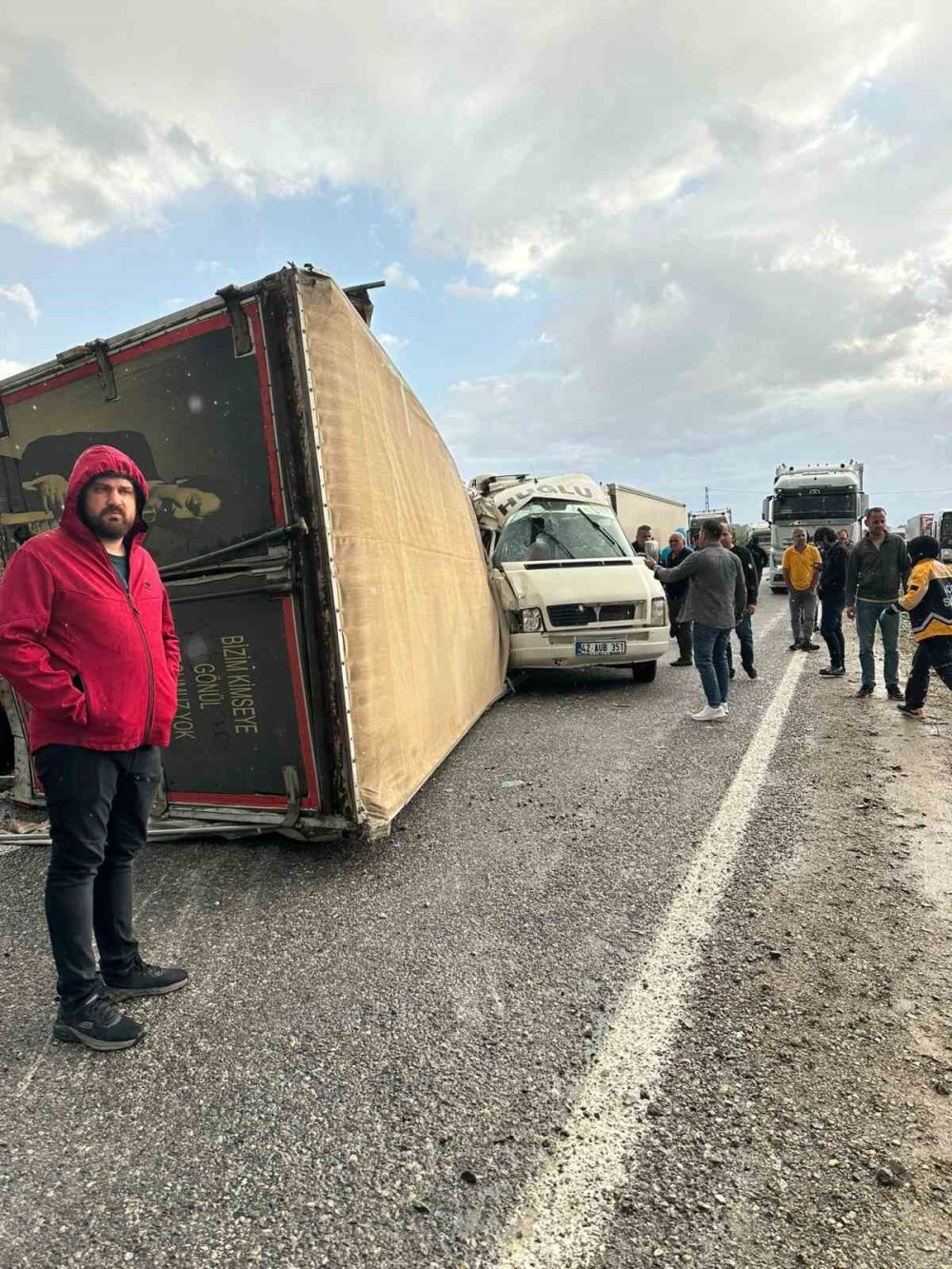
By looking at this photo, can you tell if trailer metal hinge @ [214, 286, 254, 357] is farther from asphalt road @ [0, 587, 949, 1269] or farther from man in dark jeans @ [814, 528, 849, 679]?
man in dark jeans @ [814, 528, 849, 679]

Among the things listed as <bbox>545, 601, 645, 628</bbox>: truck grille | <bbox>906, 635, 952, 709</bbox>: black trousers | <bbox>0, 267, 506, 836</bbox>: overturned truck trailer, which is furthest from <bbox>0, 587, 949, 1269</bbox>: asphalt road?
<bbox>545, 601, 645, 628</bbox>: truck grille

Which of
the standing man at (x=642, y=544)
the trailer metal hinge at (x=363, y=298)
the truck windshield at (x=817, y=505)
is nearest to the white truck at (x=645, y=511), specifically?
the standing man at (x=642, y=544)

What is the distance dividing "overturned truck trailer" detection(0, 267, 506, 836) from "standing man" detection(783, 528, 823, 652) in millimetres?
8304

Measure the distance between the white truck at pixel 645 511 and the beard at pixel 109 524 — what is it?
12.5m

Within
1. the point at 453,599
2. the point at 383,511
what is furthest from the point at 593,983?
the point at 453,599

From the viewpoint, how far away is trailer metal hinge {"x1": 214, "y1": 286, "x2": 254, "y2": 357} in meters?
3.68

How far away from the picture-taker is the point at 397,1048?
241 centimetres

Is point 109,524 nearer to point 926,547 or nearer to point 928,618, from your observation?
point 928,618

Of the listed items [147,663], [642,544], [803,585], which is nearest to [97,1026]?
[147,663]

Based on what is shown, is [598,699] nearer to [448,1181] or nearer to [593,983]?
[593,983]

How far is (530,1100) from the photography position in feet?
7.11

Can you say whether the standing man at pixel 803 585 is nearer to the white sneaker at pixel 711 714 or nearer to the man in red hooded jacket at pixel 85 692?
the white sneaker at pixel 711 714

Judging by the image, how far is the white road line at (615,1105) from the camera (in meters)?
1.72

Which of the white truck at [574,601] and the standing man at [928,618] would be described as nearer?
the standing man at [928,618]
